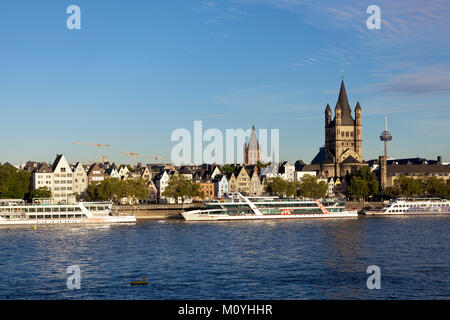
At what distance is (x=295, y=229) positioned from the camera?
78.0 meters

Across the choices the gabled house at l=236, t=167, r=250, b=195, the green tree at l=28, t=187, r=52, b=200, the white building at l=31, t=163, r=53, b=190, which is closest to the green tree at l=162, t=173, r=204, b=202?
the green tree at l=28, t=187, r=52, b=200

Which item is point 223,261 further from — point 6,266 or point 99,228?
point 99,228

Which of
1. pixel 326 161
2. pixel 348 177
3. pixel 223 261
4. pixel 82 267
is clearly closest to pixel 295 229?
pixel 223 261

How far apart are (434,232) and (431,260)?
90.6 feet

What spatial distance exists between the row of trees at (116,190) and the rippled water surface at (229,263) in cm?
4055

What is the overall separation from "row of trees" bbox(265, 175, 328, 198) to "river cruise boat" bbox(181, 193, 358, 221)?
1360 inches

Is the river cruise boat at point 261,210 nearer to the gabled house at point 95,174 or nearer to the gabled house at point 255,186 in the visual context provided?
the gabled house at point 95,174

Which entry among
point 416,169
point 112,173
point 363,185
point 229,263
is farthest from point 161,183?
point 229,263

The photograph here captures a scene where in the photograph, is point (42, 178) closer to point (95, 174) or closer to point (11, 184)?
point (11, 184)

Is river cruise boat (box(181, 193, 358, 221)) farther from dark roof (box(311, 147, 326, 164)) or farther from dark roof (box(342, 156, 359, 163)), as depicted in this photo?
dark roof (box(311, 147, 326, 164))

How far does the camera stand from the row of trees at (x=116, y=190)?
117 m

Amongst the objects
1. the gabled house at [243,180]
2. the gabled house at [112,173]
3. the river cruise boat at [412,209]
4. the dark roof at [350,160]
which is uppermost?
the dark roof at [350,160]

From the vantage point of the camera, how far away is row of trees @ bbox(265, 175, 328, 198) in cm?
14000

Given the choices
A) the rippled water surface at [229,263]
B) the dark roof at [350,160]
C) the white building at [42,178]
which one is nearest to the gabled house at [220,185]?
the white building at [42,178]
